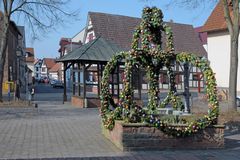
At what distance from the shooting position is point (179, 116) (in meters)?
11.5

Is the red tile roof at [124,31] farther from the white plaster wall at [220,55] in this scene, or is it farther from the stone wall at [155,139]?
the stone wall at [155,139]

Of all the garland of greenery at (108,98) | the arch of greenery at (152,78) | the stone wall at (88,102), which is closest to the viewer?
the arch of greenery at (152,78)

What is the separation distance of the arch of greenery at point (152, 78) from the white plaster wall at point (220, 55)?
22.0 m

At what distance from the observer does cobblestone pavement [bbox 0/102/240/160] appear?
31.1 feet

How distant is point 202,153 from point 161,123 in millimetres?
1172

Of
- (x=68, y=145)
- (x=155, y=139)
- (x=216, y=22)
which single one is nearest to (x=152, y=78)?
(x=155, y=139)

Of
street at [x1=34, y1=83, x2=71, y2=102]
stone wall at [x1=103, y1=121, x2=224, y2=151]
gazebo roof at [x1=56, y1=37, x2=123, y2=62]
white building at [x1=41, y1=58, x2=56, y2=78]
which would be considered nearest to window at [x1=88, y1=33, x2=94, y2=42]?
street at [x1=34, y1=83, x2=71, y2=102]

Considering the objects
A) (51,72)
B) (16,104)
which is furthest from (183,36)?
(51,72)

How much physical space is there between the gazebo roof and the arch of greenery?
36.6 ft

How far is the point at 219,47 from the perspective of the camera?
35562mm

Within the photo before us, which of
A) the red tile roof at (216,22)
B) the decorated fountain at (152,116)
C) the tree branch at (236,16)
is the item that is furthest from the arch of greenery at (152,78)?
the red tile roof at (216,22)

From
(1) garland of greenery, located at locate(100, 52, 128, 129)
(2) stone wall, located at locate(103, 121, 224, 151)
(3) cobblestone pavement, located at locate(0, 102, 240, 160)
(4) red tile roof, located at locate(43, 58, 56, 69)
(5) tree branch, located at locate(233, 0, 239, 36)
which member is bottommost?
(3) cobblestone pavement, located at locate(0, 102, 240, 160)

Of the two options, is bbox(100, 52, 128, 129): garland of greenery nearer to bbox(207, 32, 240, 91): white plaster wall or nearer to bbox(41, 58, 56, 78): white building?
bbox(207, 32, 240, 91): white plaster wall

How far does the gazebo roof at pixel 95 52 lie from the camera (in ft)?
80.8
